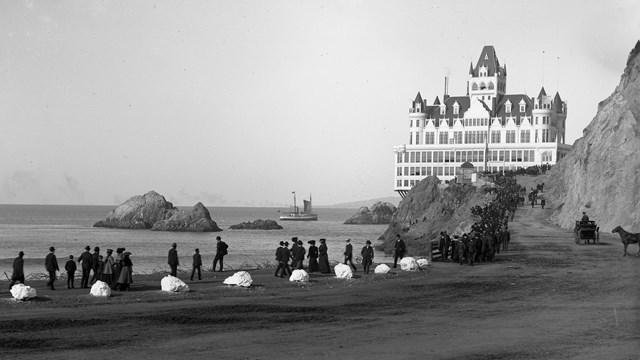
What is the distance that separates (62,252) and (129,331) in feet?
276

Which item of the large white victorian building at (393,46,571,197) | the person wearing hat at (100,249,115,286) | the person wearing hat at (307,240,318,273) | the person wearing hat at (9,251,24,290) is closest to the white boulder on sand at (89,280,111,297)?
the person wearing hat at (100,249,115,286)

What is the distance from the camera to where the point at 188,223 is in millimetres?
182125

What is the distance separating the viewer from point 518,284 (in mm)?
38406

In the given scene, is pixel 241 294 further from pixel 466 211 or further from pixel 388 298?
pixel 466 211

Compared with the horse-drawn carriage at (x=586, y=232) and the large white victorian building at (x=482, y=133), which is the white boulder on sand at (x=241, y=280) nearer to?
the horse-drawn carriage at (x=586, y=232)

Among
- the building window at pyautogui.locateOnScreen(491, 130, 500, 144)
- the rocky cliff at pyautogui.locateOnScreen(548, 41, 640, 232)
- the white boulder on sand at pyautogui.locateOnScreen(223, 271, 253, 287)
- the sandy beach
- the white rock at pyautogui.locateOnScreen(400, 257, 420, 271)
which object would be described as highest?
the building window at pyautogui.locateOnScreen(491, 130, 500, 144)

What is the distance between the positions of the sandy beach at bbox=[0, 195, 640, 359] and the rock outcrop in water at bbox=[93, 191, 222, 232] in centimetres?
13892

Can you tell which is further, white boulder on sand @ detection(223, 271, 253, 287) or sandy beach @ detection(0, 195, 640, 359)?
white boulder on sand @ detection(223, 271, 253, 287)

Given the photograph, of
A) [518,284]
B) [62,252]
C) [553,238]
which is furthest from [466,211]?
[518,284]

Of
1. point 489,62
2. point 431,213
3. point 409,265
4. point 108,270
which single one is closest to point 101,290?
point 108,270

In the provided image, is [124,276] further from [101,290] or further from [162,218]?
[162,218]

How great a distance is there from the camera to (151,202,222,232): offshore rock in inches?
7087

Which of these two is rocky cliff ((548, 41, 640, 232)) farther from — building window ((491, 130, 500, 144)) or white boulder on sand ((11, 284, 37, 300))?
building window ((491, 130, 500, 144))

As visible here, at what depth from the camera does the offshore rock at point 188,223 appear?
591 ft
